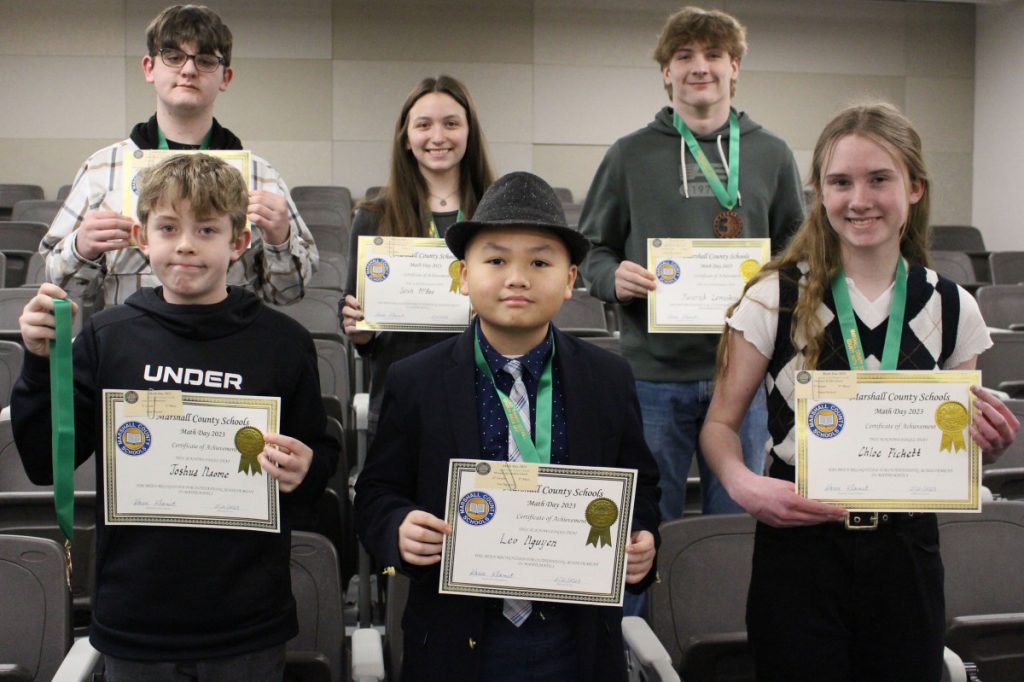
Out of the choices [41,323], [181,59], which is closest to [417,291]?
[181,59]

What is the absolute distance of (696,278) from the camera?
2750mm

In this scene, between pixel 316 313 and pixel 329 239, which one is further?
pixel 329 239

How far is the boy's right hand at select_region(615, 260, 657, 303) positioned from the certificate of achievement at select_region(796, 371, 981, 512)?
951 mm

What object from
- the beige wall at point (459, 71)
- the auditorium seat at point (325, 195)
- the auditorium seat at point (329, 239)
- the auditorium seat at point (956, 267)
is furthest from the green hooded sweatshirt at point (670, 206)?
the beige wall at point (459, 71)

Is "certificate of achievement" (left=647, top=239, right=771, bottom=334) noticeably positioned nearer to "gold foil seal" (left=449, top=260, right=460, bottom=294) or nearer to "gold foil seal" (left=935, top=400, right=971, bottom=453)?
"gold foil seal" (left=449, top=260, right=460, bottom=294)

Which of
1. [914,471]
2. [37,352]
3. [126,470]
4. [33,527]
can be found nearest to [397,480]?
[126,470]

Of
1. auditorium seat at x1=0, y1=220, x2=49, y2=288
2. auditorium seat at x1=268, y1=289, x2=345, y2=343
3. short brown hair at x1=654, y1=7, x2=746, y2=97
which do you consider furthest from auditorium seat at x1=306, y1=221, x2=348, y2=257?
short brown hair at x1=654, y1=7, x2=746, y2=97

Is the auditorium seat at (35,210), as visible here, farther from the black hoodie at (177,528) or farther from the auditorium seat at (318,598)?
the black hoodie at (177,528)

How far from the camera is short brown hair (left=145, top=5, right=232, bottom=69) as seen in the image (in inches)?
97.0

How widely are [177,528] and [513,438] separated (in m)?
0.64

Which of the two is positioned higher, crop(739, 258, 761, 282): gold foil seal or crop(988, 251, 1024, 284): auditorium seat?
crop(988, 251, 1024, 284): auditorium seat

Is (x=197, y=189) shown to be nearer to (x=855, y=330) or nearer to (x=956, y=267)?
(x=855, y=330)

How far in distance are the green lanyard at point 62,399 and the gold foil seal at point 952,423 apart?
1.51m

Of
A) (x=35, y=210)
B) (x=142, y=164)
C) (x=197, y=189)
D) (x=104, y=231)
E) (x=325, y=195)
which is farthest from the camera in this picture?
(x=325, y=195)
